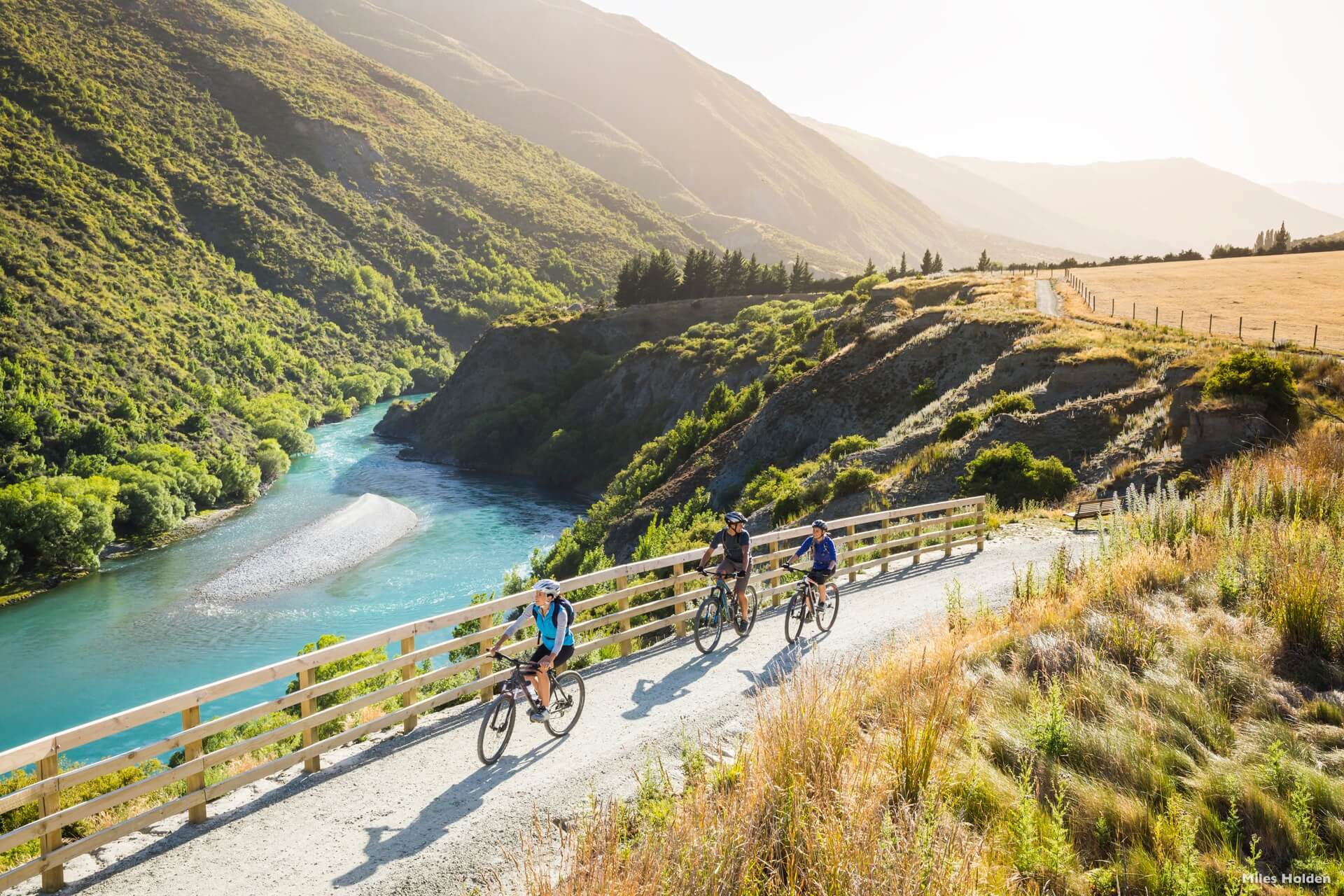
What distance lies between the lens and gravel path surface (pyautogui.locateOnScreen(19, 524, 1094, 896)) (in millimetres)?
6457

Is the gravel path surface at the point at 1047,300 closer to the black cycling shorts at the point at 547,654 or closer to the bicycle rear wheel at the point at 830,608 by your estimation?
the bicycle rear wheel at the point at 830,608

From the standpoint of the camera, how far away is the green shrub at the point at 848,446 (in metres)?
33.3

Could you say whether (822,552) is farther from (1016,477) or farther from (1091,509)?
(1016,477)

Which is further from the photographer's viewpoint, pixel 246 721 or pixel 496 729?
pixel 496 729

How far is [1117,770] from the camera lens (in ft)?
18.8

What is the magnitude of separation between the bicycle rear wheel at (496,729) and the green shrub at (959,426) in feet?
78.9

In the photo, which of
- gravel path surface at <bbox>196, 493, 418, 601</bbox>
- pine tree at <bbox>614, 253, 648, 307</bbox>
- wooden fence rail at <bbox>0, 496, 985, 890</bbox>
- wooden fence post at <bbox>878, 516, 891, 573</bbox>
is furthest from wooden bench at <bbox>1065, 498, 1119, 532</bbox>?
pine tree at <bbox>614, 253, 648, 307</bbox>

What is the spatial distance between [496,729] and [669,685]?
290 cm

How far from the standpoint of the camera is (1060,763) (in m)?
5.93

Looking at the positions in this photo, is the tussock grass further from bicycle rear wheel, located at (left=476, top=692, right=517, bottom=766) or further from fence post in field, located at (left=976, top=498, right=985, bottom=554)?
fence post in field, located at (left=976, top=498, right=985, bottom=554)

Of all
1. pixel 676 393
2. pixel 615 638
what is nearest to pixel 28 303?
pixel 676 393

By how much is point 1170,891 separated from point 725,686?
6.30 m

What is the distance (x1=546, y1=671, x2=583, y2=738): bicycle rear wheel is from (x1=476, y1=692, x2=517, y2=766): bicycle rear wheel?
494 mm

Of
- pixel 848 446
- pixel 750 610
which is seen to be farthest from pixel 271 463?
pixel 750 610
